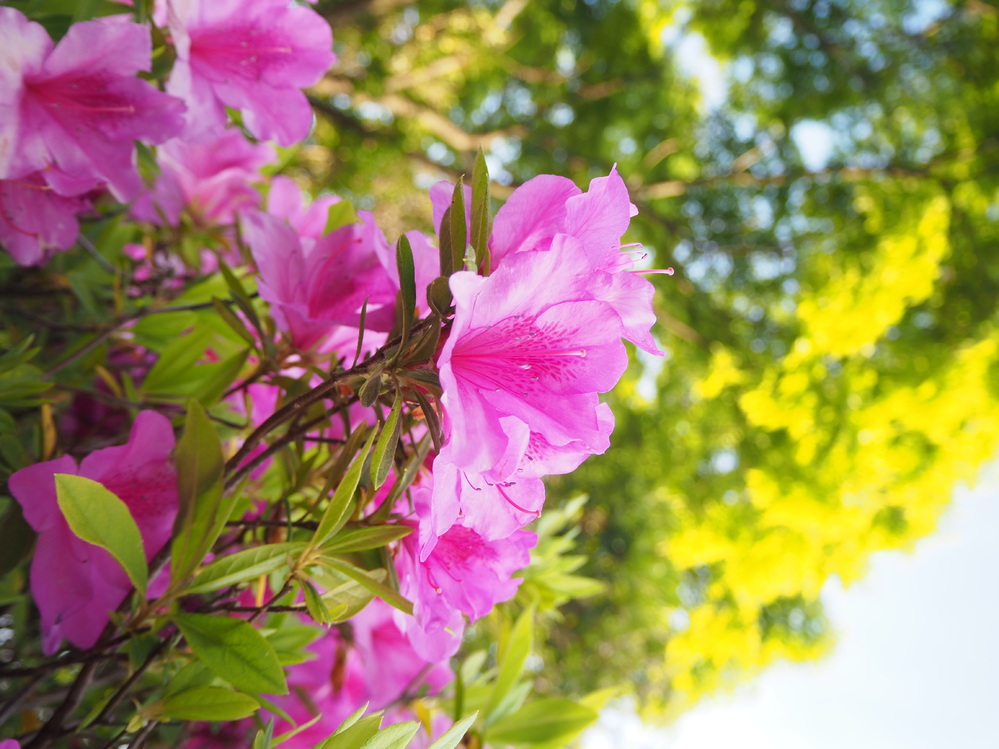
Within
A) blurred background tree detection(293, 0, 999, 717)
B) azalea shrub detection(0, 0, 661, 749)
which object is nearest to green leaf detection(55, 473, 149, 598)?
azalea shrub detection(0, 0, 661, 749)

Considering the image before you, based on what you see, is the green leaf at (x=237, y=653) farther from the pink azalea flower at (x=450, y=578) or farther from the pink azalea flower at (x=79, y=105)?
the pink azalea flower at (x=79, y=105)

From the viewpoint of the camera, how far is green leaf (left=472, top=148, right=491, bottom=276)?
359 millimetres

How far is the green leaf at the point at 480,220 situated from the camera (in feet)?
1.18

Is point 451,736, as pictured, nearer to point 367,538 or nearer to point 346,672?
point 367,538

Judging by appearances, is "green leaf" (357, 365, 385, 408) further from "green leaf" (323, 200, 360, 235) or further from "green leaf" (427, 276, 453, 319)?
"green leaf" (323, 200, 360, 235)

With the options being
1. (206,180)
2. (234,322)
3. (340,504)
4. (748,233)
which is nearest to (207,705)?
(340,504)

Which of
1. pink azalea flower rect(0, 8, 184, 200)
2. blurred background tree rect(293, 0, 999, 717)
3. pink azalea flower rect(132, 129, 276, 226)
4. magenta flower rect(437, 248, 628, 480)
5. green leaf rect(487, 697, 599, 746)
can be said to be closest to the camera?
magenta flower rect(437, 248, 628, 480)

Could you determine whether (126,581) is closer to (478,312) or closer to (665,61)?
(478,312)

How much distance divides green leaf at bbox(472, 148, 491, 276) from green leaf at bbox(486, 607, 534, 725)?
367 millimetres

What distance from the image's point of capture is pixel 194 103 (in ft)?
1.74

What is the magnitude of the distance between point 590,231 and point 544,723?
1.45 ft

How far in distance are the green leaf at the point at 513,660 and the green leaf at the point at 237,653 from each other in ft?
0.88

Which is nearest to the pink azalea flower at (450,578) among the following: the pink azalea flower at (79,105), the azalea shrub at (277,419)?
the azalea shrub at (277,419)

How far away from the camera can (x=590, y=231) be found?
0.36 metres
